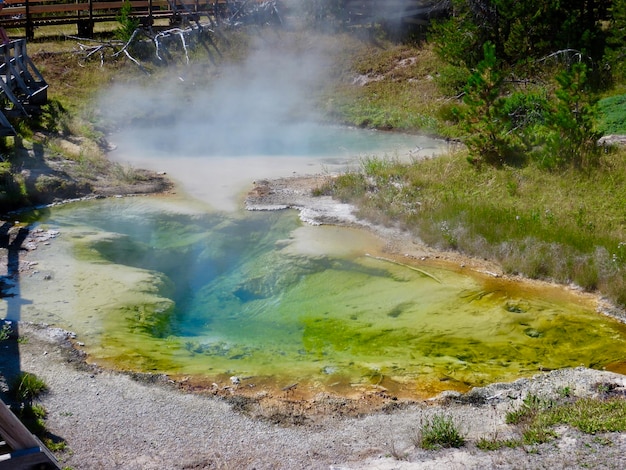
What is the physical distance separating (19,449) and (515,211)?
29.1 ft

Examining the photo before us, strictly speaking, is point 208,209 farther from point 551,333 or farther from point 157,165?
point 551,333

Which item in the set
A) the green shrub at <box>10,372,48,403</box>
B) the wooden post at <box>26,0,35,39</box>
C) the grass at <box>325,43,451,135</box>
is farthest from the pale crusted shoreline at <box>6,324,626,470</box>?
the wooden post at <box>26,0,35,39</box>

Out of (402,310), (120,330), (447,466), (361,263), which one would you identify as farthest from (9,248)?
(447,466)

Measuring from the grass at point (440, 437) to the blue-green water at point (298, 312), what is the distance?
115cm

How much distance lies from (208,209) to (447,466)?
825cm

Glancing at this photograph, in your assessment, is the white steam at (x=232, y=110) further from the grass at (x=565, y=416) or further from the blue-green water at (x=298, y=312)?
the grass at (x=565, y=416)

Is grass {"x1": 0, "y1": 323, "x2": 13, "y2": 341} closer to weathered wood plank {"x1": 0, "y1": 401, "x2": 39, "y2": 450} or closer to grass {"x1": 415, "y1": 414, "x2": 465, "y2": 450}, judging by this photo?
weathered wood plank {"x1": 0, "y1": 401, "x2": 39, "y2": 450}

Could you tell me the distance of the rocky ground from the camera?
18.1ft

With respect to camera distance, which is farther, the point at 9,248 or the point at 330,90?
the point at 330,90

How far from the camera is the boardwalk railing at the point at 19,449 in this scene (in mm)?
4246

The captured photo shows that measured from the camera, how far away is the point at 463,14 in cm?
2159

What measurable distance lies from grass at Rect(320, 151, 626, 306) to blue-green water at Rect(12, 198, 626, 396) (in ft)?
1.91

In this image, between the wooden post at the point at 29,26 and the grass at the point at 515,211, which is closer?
the grass at the point at 515,211

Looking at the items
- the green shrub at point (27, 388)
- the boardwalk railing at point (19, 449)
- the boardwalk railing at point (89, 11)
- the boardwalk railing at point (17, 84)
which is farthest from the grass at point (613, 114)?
the boardwalk railing at point (89, 11)
